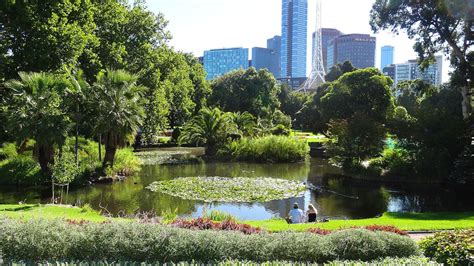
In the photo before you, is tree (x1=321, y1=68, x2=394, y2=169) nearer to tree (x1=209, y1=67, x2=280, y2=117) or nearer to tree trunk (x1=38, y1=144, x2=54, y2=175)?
tree (x1=209, y1=67, x2=280, y2=117)

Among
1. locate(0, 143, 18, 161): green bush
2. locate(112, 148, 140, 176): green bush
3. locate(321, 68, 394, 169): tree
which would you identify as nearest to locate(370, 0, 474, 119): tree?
locate(321, 68, 394, 169): tree

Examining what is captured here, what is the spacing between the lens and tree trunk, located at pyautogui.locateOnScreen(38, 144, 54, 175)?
23016 mm

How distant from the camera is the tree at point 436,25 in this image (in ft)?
84.2

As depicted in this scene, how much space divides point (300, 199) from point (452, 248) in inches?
564

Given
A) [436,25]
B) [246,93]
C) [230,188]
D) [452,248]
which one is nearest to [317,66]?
[246,93]

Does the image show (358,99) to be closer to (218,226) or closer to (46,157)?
(46,157)

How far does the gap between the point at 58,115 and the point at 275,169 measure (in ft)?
54.2

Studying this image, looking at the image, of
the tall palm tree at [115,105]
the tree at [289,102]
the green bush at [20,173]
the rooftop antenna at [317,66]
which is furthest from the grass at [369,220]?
the rooftop antenna at [317,66]

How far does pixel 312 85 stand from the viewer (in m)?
109

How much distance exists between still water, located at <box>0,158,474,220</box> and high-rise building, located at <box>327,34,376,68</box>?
150 metres

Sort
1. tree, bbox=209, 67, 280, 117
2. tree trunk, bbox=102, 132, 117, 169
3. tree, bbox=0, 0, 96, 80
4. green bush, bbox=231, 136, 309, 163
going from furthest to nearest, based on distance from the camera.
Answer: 1. tree, bbox=209, 67, 280, 117
2. green bush, bbox=231, 136, 309, 163
3. tree trunk, bbox=102, 132, 117, 169
4. tree, bbox=0, 0, 96, 80

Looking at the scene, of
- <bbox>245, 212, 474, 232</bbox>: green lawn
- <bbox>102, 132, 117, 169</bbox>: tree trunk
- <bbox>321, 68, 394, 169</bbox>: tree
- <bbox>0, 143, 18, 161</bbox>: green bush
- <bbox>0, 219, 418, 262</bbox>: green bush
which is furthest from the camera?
<bbox>321, 68, 394, 169</bbox>: tree

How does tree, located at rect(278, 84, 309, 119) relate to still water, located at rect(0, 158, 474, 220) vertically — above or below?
above

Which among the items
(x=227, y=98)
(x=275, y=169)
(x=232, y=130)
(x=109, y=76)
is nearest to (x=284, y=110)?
(x=227, y=98)
